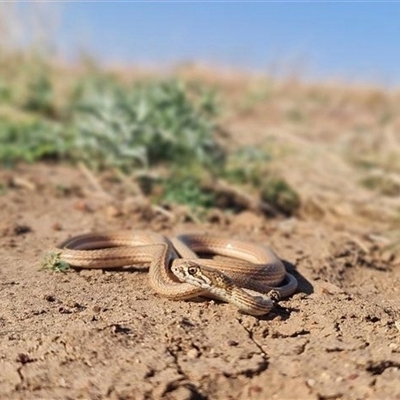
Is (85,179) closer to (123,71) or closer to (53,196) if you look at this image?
(53,196)

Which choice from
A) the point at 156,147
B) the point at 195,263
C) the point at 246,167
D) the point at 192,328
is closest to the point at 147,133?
the point at 156,147

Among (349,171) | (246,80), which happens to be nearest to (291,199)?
(349,171)

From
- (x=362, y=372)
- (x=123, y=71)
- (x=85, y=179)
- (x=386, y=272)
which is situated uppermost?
(x=362, y=372)

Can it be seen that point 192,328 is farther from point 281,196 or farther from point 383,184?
point 383,184

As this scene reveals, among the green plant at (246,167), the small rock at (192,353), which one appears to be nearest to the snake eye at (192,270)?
the small rock at (192,353)

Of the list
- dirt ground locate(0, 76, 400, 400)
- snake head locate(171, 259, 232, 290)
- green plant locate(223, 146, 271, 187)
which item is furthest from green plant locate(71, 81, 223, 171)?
snake head locate(171, 259, 232, 290)

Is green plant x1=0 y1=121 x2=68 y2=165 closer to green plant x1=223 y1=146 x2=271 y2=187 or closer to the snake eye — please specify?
green plant x1=223 y1=146 x2=271 y2=187
